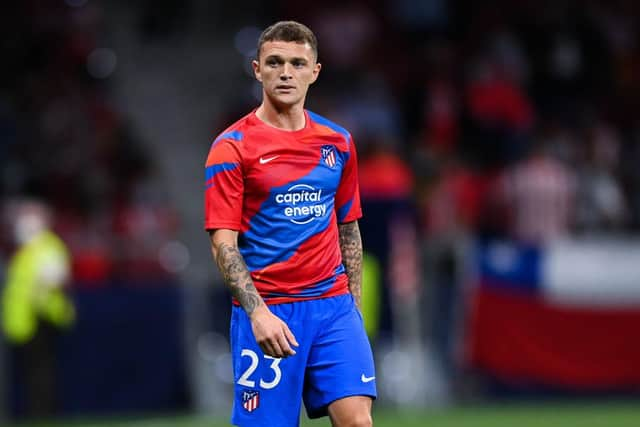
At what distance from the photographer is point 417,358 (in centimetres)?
1462

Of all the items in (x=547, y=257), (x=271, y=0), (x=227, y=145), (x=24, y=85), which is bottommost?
(x=547, y=257)

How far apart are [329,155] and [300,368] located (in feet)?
3.13

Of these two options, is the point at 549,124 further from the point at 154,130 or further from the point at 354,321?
the point at 354,321

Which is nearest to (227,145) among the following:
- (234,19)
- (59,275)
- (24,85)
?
(59,275)

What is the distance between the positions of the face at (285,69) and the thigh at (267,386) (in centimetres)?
94

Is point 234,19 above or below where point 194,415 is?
above

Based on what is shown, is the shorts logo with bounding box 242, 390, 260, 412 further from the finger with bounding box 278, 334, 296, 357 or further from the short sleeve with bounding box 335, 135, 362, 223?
the short sleeve with bounding box 335, 135, 362, 223

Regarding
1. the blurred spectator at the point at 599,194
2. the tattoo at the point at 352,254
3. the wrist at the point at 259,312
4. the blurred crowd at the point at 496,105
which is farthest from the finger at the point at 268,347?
the blurred spectator at the point at 599,194

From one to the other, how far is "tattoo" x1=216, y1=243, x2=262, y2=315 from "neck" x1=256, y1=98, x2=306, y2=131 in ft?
1.99

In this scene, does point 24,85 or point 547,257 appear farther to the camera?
point 24,85

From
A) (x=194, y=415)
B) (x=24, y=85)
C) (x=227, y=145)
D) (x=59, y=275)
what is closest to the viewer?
(x=227, y=145)

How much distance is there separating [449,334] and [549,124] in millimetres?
3303

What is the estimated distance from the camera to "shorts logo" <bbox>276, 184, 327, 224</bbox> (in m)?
6.09

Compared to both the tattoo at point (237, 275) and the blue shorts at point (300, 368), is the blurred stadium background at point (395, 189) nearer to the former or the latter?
the blue shorts at point (300, 368)
